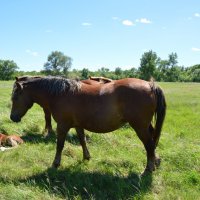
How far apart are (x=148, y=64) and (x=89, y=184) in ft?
233

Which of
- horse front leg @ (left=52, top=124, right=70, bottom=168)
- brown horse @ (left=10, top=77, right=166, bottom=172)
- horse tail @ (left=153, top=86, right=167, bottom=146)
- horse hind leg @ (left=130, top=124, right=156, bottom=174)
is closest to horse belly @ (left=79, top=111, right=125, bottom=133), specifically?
brown horse @ (left=10, top=77, right=166, bottom=172)

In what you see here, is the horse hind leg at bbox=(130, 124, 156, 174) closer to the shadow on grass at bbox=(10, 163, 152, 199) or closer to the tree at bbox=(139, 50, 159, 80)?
the shadow on grass at bbox=(10, 163, 152, 199)

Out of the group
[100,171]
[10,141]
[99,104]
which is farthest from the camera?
[10,141]

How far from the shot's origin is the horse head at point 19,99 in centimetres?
709

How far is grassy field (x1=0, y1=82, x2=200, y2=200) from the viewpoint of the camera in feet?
17.5

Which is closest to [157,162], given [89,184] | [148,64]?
[89,184]

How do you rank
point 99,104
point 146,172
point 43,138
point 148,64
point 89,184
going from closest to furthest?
point 89,184 → point 146,172 → point 99,104 → point 43,138 → point 148,64

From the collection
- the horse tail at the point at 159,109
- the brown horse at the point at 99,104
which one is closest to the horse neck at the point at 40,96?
the brown horse at the point at 99,104

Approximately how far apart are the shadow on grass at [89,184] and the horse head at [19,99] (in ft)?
5.07

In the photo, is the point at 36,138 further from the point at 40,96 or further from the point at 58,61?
the point at 58,61

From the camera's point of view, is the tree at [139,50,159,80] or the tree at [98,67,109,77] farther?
the tree at [98,67,109,77]

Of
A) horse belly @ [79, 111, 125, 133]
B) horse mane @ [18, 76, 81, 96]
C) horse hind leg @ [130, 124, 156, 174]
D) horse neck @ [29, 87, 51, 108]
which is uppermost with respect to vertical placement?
horse mane @ [18, 76, 81, 96]

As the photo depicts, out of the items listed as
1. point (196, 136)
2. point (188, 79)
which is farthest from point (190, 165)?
point (188, 79)

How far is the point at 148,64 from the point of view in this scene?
246ft
